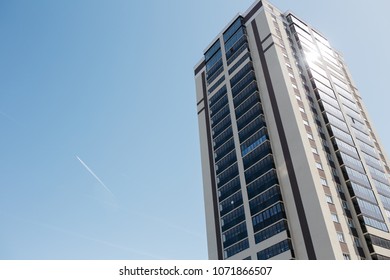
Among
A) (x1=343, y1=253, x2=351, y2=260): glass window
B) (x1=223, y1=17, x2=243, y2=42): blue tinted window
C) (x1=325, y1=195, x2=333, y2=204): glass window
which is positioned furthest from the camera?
(x1=223, y1=17, x2=243, y2=42): blue tinted window

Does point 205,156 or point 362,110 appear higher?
point 362,110

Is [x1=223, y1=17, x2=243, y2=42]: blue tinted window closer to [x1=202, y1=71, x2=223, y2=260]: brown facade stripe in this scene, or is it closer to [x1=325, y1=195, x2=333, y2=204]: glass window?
[x1=202, y1=71, x2=223, y2=260]: brown facade stripe

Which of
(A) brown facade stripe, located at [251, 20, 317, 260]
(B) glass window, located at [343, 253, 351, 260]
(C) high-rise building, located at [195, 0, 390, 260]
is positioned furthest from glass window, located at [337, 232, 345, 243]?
(A) brown facade stripe, located at [251, 20, 317, 260]

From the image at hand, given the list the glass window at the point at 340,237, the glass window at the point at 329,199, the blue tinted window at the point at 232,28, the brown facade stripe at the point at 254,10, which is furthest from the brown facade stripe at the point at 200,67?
the glass window at the point at 340,237

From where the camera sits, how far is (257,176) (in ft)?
224

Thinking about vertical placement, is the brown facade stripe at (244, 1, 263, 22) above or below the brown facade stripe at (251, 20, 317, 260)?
above

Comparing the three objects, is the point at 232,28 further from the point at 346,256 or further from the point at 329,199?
the point at 346,256

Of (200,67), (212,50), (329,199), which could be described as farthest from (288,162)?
(200,67)

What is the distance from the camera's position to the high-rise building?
193ft
